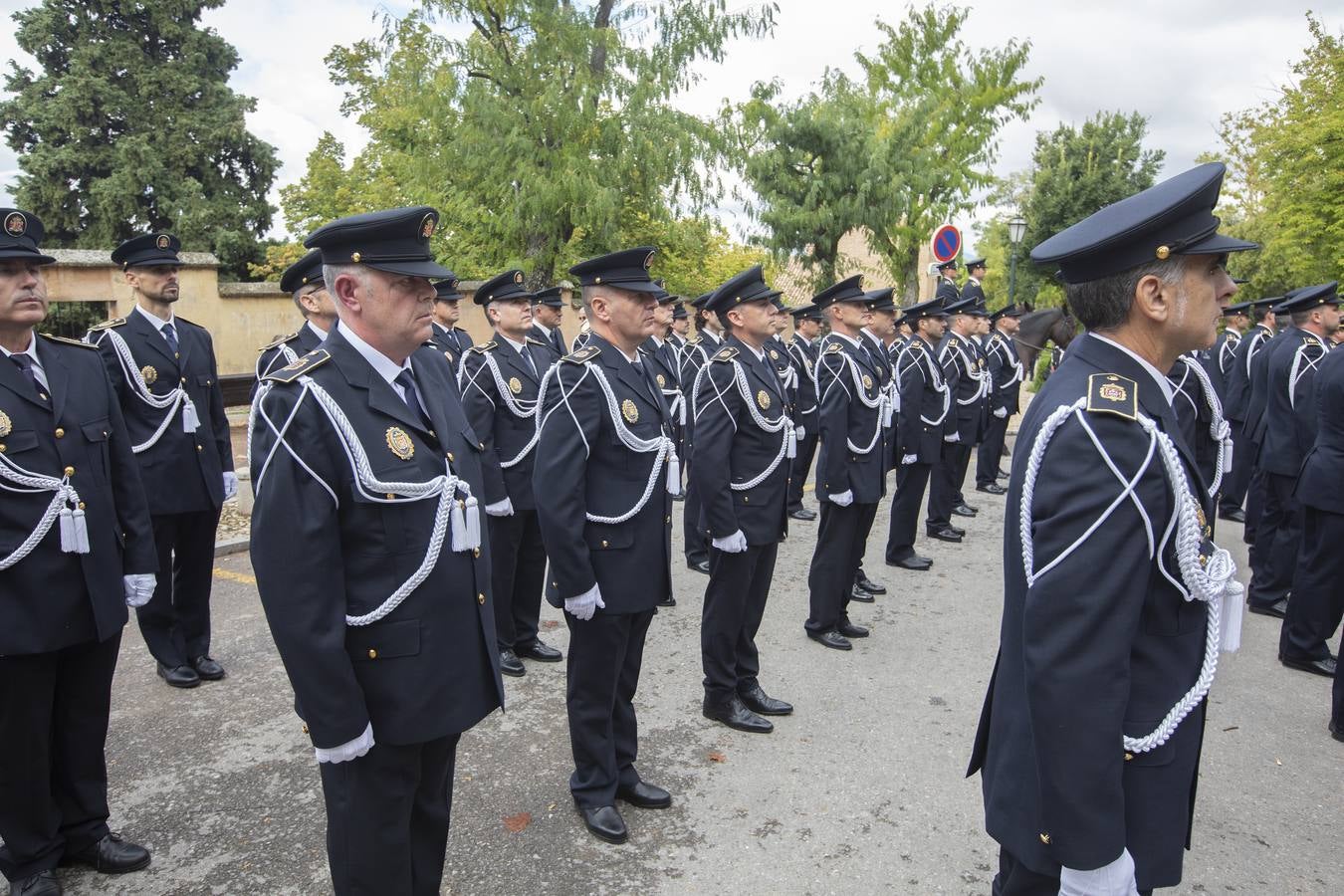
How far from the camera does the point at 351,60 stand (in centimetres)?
2772

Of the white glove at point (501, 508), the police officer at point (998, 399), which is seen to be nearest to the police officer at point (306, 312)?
the white glove at point (501, 508)

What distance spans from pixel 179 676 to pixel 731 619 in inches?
119

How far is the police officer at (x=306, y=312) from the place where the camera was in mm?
4922

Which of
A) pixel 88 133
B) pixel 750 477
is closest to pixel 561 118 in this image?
pixel 750 477

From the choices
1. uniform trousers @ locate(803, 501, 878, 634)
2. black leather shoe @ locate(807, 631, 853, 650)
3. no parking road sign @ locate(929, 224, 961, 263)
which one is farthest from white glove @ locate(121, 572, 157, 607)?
no parking road sign @ locate(929, 224, 961, 263)

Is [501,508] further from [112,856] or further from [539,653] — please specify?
[112,856]

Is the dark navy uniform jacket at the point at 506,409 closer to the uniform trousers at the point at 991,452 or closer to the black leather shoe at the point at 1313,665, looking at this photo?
the black leather shoe at the point at 1313,665

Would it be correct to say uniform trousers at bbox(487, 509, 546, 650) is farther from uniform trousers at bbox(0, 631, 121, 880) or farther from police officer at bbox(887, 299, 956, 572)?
police officer at bbox(887, 299, 956, 572)

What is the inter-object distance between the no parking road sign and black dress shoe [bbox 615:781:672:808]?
34.1 ft

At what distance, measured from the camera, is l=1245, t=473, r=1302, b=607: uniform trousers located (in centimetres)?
624

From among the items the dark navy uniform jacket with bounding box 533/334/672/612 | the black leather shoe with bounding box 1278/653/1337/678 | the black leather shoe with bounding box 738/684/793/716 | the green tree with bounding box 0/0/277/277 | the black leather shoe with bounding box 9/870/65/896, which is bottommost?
the black leather shoe with bounding box 9/870/65/896

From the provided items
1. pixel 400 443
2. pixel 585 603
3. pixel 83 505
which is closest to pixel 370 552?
pixel 400 443

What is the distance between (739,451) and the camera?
451 centimetres

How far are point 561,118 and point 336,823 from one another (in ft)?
37.7
